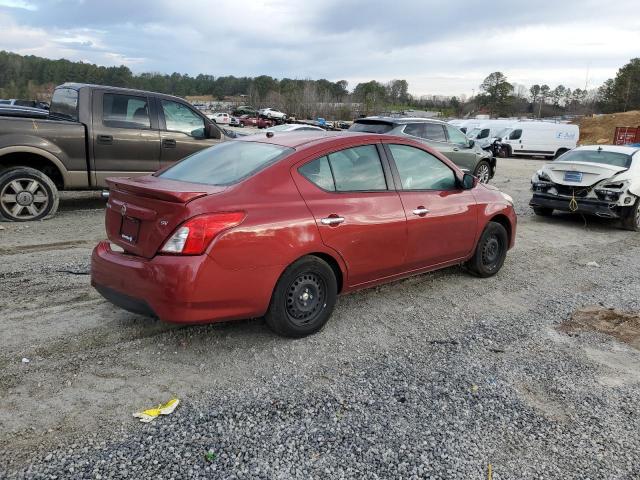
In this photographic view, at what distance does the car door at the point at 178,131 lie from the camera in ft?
28.2

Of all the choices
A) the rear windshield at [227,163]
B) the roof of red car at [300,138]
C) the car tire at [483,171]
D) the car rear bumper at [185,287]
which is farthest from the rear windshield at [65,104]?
the car tire at [483,171]

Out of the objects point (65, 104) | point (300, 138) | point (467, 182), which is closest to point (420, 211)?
point (467, 182)

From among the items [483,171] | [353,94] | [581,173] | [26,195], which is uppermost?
[353,94]

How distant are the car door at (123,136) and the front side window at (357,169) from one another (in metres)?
4.97

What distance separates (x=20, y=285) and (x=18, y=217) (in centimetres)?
289

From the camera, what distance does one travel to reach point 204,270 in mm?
3393

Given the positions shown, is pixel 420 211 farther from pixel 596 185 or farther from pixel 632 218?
pixel 632 218

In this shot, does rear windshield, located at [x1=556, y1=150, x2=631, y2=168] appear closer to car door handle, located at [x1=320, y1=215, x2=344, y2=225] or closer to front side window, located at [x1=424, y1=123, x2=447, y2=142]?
front side window, located at [x1=424, y1=123, x2=447, y2=142]

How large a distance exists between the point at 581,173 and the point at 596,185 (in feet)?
1.09

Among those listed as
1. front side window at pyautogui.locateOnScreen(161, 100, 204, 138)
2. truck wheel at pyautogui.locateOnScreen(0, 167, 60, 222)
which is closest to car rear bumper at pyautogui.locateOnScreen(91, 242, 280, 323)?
truck wheel at pyautogui.locateOnScreen(0, 167, 60, 222)

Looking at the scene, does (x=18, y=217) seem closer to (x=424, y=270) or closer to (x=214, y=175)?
(x=214, y=175)

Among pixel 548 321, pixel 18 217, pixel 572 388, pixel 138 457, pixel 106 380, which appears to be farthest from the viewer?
pixel 18 217

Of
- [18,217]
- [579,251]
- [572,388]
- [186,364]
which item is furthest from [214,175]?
[579,251]

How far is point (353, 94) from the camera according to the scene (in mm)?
111000
